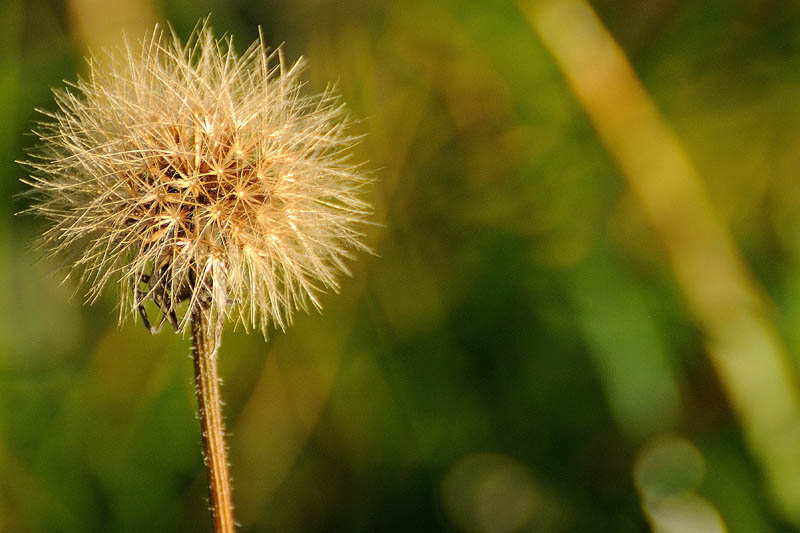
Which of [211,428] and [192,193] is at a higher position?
[192,193]

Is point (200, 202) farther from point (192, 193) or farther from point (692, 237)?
point (692, 237)

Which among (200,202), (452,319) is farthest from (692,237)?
(200,202)

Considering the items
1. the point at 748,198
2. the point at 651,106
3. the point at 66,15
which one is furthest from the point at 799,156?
the point at 66,15

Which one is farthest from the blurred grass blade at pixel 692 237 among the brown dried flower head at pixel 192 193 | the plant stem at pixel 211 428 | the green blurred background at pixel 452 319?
the plant stem at pixel 211 428

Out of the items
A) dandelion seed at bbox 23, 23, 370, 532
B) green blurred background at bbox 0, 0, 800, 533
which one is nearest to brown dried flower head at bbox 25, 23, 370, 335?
dandelion seed at bbox 23, 23, 370, 532

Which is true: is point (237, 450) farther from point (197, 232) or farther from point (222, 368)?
point (197, 232)

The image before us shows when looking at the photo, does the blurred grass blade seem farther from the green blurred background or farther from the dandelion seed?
the dandelion seed
